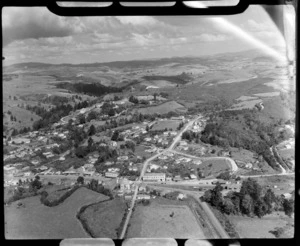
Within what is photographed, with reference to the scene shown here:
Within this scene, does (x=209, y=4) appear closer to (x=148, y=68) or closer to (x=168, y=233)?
(x=148, y=68)

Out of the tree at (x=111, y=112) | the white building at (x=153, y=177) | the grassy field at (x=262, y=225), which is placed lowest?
the grassy field at (x=262, y=225)

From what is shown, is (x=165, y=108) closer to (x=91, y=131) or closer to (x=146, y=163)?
(x=146, y=163)

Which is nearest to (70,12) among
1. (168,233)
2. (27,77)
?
(27,77)

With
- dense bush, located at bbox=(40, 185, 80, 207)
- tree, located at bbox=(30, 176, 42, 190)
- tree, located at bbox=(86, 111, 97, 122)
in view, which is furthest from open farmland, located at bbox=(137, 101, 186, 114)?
tree, located at bbox=(30, 176, 42, 190)

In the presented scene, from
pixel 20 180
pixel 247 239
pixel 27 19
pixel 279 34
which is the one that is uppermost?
pixel 27 19

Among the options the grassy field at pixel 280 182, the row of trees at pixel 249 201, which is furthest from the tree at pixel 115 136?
the grassy field at pixel 280 182

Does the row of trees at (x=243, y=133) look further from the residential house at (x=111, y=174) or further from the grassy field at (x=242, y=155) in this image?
the residential house at (x=111, y=174)

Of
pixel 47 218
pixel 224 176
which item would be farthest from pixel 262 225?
pixel 47 218
